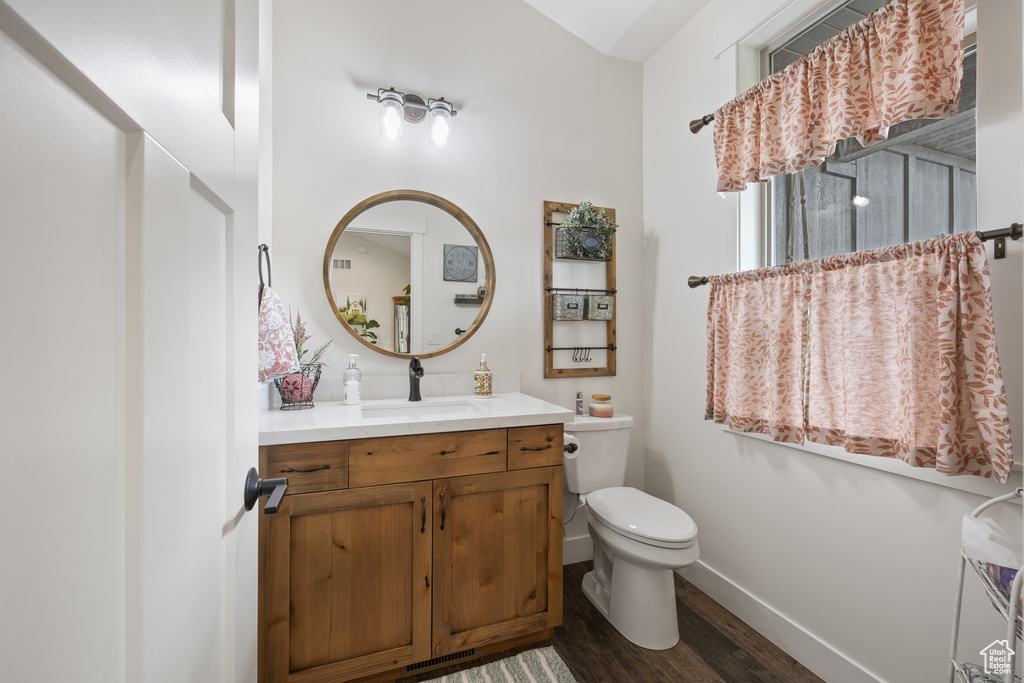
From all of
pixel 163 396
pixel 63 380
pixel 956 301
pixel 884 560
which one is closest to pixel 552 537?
pixel 884 560

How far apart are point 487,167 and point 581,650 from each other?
2081 millimetres

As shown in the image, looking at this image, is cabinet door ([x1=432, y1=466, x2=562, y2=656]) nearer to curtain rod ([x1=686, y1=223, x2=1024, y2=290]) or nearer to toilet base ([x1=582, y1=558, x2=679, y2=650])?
toilet base ([x1=582, y1=558, x2=679, y2=650])

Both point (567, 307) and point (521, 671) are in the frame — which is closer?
point (521, 671)

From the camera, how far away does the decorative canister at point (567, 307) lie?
236 cm

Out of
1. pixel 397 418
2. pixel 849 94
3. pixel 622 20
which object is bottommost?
pixel 397 418

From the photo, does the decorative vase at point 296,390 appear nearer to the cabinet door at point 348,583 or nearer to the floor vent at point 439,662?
the cabinet door at point 348,583

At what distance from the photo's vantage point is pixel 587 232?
2.32 metres

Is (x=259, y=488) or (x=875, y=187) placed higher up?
(x=875, y=187)

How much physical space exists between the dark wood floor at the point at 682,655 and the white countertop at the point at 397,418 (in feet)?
2.79

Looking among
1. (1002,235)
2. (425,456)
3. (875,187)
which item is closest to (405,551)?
(425,456)

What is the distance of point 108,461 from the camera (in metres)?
0.35

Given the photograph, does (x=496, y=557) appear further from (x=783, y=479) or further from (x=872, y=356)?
(x=872, y=356)

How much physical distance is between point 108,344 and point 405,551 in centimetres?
138

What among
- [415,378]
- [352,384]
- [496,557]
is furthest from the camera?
[415,378]
